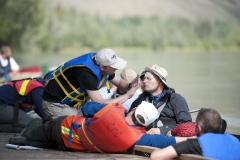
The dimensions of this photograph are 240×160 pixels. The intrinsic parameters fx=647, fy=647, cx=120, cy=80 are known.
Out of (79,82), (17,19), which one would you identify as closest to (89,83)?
(79,82)

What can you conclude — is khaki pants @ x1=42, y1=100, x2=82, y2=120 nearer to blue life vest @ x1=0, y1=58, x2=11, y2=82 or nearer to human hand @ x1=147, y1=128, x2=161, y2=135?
human hand @ x1=147, y1=128, x2=161, y2=135

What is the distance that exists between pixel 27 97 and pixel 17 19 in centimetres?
2162

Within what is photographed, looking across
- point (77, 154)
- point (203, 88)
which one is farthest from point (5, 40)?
point (77, 154)

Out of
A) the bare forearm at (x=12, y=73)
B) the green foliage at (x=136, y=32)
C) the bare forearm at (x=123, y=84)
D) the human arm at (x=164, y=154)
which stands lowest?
the green foliage at (x=136, y=32)

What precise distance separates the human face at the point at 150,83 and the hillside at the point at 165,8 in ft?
102

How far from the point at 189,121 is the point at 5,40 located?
22.0 meters

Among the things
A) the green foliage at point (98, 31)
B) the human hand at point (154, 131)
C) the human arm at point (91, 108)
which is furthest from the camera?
the green foliage at point (98, 31)

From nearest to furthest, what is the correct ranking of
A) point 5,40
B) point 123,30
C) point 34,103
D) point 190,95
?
1. point 34,103
2. point 190,95
3. point 5,40
4. point 123,30

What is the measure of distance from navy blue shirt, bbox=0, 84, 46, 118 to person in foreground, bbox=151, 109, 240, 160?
253cm

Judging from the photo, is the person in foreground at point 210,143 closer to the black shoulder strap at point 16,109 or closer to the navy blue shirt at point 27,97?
the navy blue shirt at point 27,97

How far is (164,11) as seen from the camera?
39781 millimetres

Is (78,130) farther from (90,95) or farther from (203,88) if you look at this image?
(203,88)

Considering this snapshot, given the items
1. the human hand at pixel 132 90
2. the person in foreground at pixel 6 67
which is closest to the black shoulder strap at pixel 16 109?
the human hand at pixel 132 90

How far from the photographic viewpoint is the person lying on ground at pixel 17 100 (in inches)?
265
